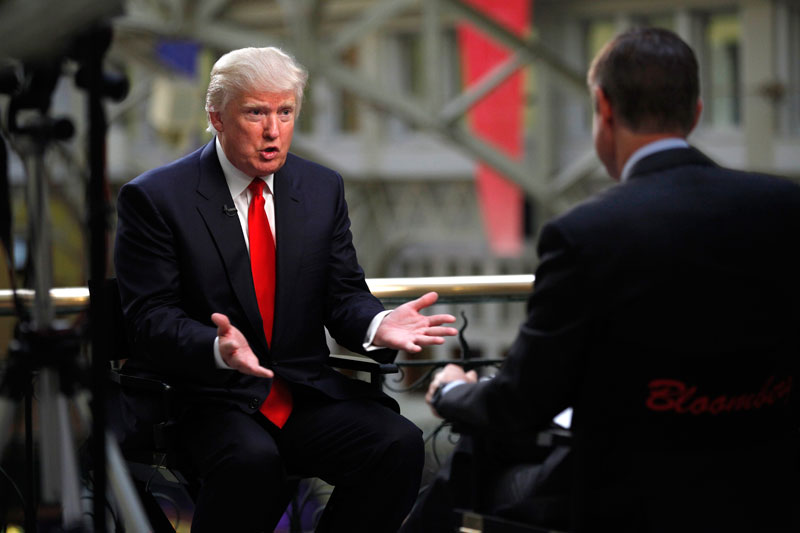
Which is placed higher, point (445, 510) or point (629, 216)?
point (629, 216)

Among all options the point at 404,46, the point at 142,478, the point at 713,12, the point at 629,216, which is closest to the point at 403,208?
the point at 404,46

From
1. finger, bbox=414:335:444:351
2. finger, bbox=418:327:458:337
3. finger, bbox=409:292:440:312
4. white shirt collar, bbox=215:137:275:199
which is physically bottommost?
finger, bbox=414:335:444:351

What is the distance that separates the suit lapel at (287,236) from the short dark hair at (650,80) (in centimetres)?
92

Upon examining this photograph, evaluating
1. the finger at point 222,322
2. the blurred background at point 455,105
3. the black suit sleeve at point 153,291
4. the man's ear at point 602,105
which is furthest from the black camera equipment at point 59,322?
the blurred background at point 455,105

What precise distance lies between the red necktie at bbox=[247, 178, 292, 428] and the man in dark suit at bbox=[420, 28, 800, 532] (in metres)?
0.80

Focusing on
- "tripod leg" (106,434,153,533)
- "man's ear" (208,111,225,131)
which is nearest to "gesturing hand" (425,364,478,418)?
"tripod leg" (106,434,153,533)

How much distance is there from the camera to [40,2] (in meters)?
1.35

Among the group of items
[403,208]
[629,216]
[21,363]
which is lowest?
[403,208]

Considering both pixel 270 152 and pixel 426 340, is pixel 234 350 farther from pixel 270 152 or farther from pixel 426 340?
pixel 270 152

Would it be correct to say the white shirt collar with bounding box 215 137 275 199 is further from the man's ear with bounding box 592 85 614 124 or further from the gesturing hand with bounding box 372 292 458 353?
the man's ear with bounding box 592 85 614 124

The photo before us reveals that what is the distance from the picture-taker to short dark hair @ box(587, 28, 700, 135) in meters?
1.81

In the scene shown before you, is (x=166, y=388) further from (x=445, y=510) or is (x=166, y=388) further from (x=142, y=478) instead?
(x=445, y=510)

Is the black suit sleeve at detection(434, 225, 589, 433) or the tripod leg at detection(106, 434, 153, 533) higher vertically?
the black suit sleeve at detection(434, 225, 589, 433)

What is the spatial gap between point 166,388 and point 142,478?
0.35 m
